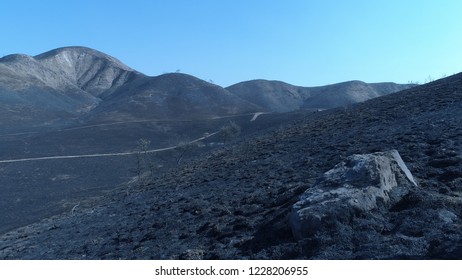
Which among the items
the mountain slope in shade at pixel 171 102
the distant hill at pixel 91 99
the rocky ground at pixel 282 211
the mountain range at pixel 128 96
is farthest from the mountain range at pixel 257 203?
the mountain slope in shade at pixel 171 102

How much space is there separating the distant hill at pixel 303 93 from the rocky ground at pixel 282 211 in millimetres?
135821

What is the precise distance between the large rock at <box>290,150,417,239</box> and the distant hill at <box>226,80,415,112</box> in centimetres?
14680

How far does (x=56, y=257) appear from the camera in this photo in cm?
1263

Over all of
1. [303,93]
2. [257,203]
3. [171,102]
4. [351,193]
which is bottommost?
[257,203]

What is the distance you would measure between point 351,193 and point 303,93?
18557cm

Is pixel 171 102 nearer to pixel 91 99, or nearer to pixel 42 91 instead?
pixel 91 99

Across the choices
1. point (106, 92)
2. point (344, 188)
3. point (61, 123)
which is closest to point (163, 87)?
point (106, 92)

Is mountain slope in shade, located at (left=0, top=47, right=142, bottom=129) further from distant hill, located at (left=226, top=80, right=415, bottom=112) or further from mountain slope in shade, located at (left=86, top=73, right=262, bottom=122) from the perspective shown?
distant hill, located at (left=226, top=80, right=415, bottom=112)

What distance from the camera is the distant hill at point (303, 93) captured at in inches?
6432

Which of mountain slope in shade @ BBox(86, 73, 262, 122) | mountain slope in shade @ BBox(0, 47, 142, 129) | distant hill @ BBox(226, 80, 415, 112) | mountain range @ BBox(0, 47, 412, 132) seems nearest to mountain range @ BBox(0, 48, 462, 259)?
mountain range @ BBox(0, 47, 412, 132)

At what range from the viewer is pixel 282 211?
10.6 meters

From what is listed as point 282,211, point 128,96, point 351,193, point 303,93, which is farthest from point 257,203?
point 303,93

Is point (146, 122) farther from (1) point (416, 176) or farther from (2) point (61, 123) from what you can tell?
(1) point (416, 176)

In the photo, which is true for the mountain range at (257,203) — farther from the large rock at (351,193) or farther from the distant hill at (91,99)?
the distant hill at (91,99)
